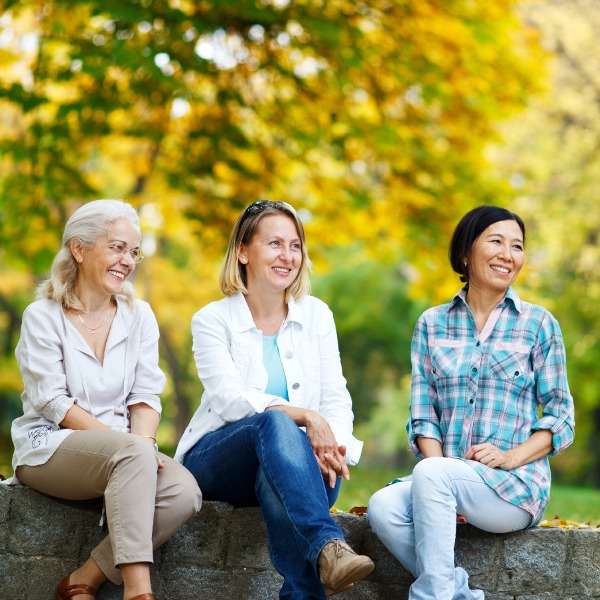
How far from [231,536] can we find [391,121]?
7.18 meters

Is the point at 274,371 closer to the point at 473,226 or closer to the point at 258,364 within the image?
the point at 258,364

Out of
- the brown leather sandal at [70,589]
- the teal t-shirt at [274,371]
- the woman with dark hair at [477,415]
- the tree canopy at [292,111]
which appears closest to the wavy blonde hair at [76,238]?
the teal t-shirt at [274,371]

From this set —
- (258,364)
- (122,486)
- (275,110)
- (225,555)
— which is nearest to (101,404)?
(122,486)

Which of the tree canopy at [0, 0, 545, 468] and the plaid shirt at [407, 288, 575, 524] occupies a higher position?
the tree canopy at [0, 0, 545, 468]

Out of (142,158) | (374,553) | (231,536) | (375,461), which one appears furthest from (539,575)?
(375,461)

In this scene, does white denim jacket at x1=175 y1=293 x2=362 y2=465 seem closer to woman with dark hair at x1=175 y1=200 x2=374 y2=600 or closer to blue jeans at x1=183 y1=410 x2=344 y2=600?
woman with dark hair at x1=175 y1=200 x2=374 y2=600

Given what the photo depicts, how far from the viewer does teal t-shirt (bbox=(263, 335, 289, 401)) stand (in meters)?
3.96

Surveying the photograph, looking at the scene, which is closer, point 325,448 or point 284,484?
point 284,484

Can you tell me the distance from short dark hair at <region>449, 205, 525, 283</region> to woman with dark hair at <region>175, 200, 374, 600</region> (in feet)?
2.05

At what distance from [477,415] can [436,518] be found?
19.7 inches

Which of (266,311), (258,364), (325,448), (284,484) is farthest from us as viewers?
(266,311)

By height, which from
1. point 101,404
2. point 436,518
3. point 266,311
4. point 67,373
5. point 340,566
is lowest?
point 340,566

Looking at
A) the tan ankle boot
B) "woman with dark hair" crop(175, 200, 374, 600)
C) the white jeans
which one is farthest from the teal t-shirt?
the tan ankle boot

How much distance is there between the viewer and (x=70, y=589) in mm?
3660
